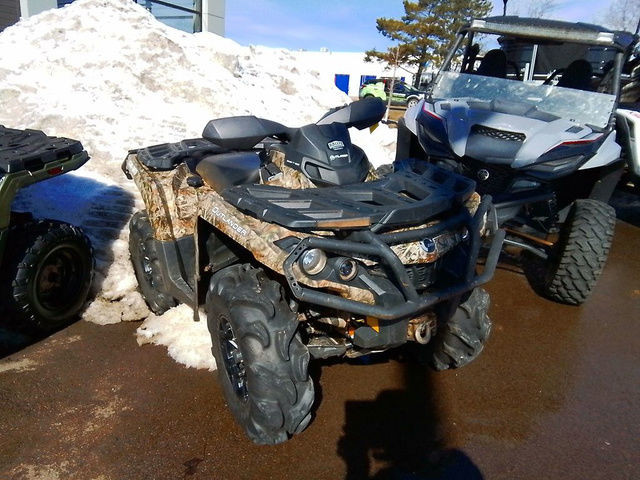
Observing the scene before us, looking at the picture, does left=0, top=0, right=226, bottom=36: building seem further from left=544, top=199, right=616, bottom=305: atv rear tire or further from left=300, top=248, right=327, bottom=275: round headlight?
left=300, top=248, right=327, bottom=275: round headlight

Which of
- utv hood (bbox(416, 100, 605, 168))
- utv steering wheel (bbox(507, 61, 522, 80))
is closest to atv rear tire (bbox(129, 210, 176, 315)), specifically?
utv hood (bbox(416, 100, 605, 168))

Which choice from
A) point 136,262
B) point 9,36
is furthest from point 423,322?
point 9,36

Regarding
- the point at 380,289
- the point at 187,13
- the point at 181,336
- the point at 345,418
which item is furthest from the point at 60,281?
the point at 187,13

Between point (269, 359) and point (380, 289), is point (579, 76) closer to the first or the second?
point (380, 289)

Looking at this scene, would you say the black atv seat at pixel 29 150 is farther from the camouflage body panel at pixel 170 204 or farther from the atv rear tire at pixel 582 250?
the atv rear tire at pixel 582 250

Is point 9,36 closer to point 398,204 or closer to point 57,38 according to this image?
point 57,38

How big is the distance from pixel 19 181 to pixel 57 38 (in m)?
5.43

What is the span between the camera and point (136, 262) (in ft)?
12.2

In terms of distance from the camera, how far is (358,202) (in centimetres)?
233

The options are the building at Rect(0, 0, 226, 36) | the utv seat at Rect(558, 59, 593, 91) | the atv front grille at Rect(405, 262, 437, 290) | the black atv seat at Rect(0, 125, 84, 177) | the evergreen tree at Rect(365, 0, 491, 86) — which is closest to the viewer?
Result: the atv front grille at Rect(405, 262, 437, 290)

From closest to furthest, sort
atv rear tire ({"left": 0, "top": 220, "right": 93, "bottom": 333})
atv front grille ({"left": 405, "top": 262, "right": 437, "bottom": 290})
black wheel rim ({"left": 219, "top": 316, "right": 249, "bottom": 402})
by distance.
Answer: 1. atv front grille ({"left": 405, "top": 262, "right": 437, "bottom": 290})
2. black wheel rim ({"left": 219, "top": 316, "right": 249, "bottom": 402})
3. atv rear tire ({"left": 0, "top": 220, "right": 93, "bottom": 333})

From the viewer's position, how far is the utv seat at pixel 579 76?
499 centimetres

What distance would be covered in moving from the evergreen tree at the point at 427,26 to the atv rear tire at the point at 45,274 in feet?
98.5

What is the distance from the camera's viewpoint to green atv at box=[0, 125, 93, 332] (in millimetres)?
2836
